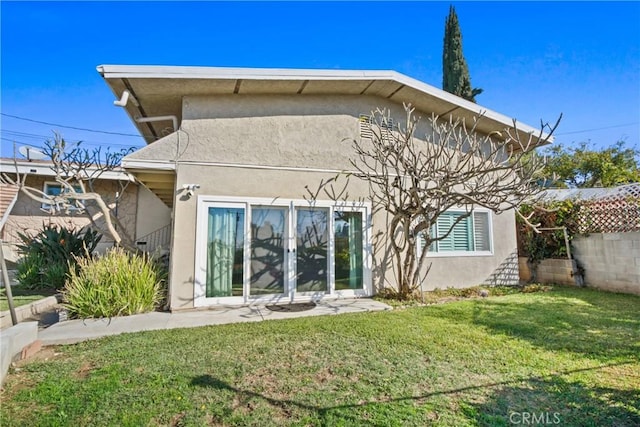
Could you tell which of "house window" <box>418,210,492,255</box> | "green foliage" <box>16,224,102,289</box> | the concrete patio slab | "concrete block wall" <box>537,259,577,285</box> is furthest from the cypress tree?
"green foliage" <box>16,224,102,289</box>

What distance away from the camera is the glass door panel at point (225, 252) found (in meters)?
7.98

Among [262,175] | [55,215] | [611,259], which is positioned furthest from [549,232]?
[55,215]

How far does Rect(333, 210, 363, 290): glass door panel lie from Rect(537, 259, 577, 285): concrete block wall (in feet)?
23.8

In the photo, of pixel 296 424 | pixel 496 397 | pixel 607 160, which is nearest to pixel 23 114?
pixel 296 424

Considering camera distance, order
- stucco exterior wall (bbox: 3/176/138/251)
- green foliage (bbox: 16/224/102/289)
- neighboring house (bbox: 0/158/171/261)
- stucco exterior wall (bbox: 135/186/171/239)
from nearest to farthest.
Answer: green foliage (bbox: 16/224/102/289) < neighboring house (bbox: 0/158/171/261) < stucco exterior wall (bbox: 3/176/138/251) < stucco exterior wall (bbox: 135/186/171/239)

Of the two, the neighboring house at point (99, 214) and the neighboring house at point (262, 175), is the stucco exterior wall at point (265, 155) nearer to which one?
the neighboring house at point (262, 175)

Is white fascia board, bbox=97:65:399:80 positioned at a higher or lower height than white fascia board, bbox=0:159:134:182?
higher

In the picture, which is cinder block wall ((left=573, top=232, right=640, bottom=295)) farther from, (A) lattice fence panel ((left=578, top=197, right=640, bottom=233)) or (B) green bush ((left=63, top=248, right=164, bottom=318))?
(B) green bush ((left=63, top=248, right=164, bottom=318))

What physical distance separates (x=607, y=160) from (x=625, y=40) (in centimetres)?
2031

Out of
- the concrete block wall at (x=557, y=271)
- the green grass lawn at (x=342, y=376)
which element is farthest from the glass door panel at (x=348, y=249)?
the concrete block wall at (x=557, y=271)

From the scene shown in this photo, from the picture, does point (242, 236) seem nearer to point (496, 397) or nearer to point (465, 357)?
point (465, 357)

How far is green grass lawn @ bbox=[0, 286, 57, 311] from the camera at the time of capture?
8.01 meters

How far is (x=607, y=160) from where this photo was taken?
2566cm

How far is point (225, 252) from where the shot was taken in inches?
319
